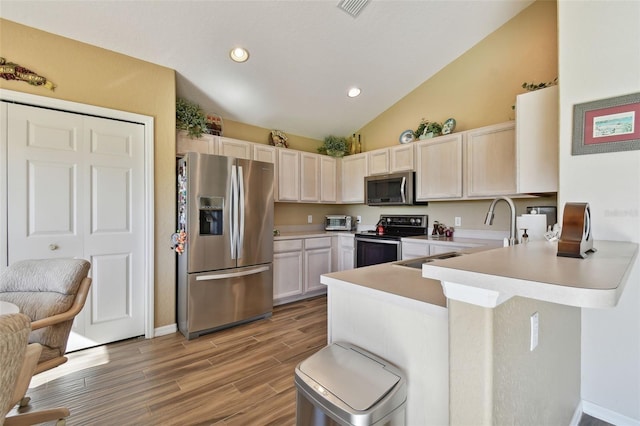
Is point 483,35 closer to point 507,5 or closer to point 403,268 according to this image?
point 507,5

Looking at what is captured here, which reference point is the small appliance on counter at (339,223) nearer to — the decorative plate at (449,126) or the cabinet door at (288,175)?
the cabinet door at (288,175)

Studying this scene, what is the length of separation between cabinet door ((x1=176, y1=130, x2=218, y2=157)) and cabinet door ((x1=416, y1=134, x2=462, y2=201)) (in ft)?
8.28

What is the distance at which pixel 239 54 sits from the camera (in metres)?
2.81

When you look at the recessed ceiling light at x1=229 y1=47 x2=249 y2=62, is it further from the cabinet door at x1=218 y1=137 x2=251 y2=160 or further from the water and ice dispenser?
the water and ice dispenser

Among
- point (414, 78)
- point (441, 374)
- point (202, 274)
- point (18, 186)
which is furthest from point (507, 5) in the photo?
point (18, 186)

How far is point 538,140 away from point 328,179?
2720 mm

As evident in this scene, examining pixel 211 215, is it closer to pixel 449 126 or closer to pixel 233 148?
pixel 233 148

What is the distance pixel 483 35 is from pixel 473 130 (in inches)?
45.7

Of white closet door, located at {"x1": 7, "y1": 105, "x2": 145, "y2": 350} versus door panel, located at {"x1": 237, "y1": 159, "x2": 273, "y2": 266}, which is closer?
white closet door, located at {"x1": 7, "y1": 105, "x2": 145, "y2": 350}

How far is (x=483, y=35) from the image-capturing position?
3230 mm

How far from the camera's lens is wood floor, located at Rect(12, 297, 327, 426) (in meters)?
1.69

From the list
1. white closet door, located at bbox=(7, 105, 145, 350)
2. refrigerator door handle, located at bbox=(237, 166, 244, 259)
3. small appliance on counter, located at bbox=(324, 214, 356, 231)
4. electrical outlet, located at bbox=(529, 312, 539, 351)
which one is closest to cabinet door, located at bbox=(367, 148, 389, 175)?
small appliance on counter, located at bbox=(324, 214, 356, 231)

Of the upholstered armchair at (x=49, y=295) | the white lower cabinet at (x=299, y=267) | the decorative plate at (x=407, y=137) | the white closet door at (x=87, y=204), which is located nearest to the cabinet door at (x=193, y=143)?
the white closet door at (x=87, y=204)

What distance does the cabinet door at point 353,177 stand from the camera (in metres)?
4.25
